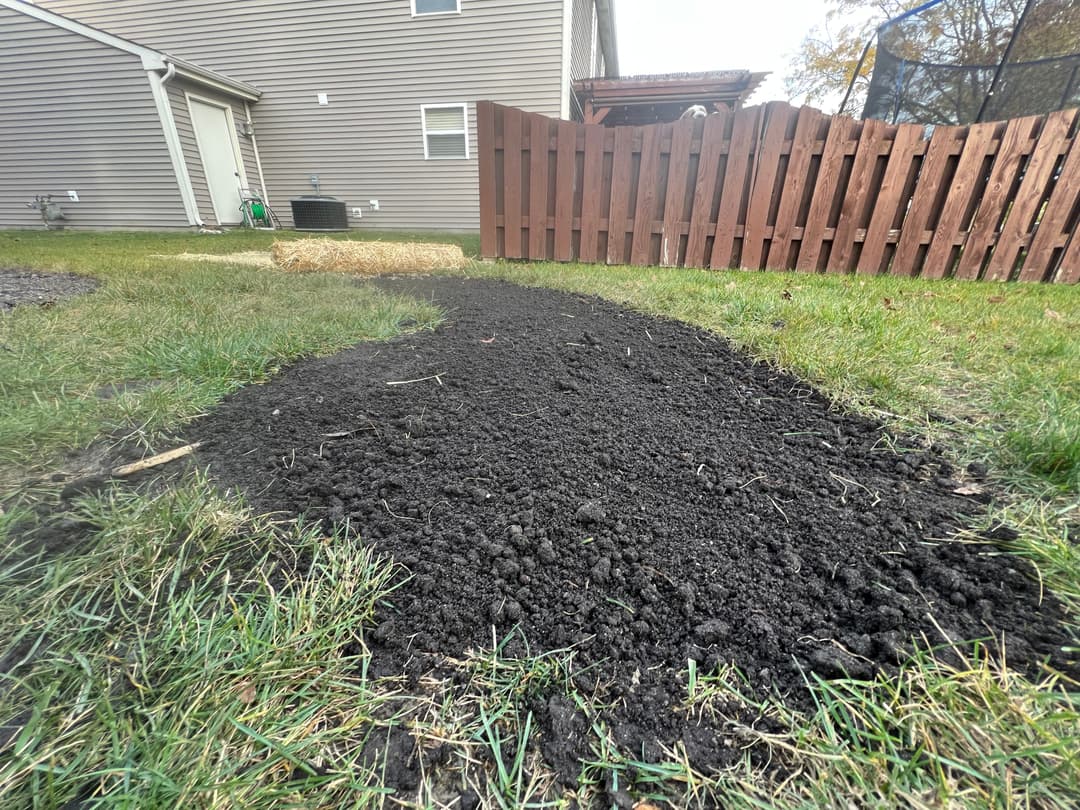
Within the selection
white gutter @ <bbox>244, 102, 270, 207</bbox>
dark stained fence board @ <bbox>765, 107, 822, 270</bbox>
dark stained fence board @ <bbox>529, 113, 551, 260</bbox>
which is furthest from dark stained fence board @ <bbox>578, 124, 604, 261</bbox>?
white gutter @ <bbox>244, 102, 270, 207</bbox>

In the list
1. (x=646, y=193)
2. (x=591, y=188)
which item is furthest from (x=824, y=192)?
(x=591, y=188)

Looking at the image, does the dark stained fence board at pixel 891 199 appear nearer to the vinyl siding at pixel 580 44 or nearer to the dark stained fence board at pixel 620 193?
the dark stained fence board at pixel 620 193

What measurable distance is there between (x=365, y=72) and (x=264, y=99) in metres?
2.70

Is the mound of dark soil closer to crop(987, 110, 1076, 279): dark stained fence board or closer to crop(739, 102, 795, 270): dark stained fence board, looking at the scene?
crop(739, 102, 795, 270): dark stained fence board

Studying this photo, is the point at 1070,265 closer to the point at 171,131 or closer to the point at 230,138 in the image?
the point at 171,131

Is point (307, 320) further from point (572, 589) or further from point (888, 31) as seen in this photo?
point (888, 31)

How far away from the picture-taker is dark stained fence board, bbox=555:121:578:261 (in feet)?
16.1

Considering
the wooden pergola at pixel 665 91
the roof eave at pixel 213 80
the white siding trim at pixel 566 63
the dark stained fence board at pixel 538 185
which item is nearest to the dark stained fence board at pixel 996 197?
the dark stained fence board at pixel 538 185

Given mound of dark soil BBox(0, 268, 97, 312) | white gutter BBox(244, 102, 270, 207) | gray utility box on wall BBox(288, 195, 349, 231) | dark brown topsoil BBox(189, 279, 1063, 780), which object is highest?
white gutter BBox(244, 102, 270, 207)

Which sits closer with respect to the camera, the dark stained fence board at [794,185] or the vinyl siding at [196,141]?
the dark stained fence board at [794,185]

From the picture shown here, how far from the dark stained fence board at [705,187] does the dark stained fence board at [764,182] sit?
387 mm

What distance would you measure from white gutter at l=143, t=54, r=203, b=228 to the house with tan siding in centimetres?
2

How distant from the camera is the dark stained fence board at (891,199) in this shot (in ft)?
13.7

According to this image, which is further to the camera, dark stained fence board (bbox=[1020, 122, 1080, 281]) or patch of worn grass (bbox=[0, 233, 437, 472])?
dark stained fence board (bbox=[1020, 122, 1080, 281])
